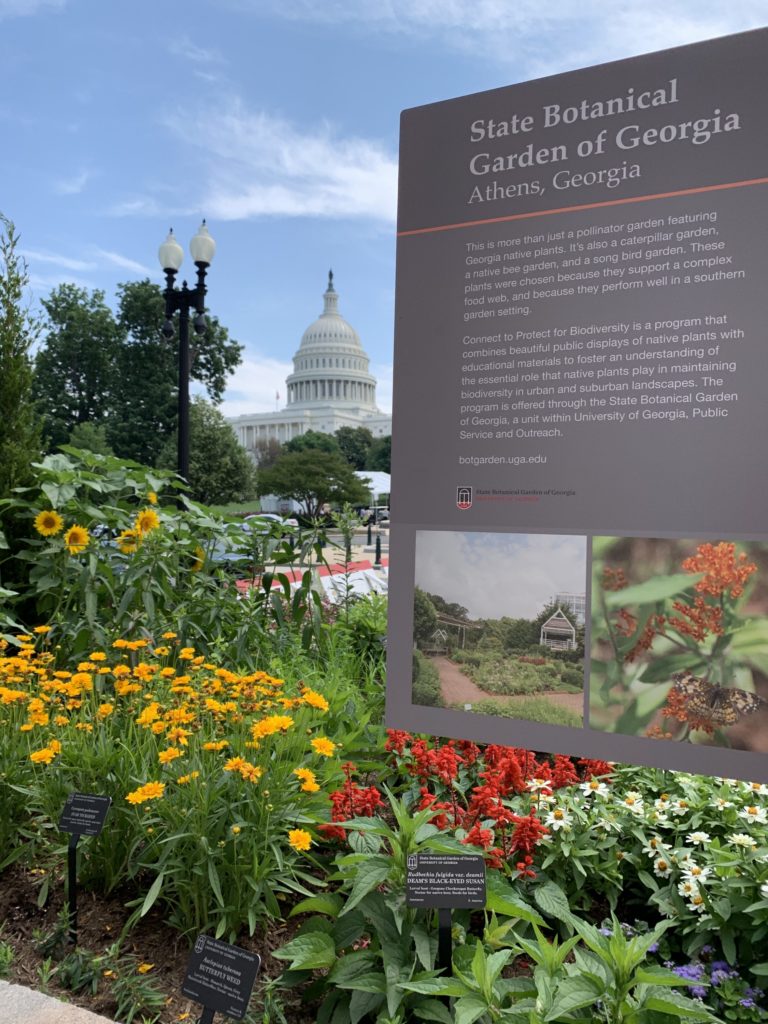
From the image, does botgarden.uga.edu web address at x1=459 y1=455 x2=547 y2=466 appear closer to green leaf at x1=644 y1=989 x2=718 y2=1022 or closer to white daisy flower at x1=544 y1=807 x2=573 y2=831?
white daisy flower at x1=544 y1=807 x2=573 y2=831

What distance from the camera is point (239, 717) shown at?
2.94m

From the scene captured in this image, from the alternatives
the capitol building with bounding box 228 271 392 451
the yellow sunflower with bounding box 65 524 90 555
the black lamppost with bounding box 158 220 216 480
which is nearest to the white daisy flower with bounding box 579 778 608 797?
the yellow sunflower with bounding box 65 524 90 555

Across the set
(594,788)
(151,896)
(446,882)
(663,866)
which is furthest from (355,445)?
(446,882)

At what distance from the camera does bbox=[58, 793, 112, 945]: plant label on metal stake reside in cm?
253

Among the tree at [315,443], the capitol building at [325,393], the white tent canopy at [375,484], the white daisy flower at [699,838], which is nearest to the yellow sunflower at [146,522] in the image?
the white daisy flower at [699,838]

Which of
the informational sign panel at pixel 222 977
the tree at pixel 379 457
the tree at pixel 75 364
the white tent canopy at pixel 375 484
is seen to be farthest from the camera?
the tree at pixel 379 457

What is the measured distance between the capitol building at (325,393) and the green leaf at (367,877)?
94.0 metres

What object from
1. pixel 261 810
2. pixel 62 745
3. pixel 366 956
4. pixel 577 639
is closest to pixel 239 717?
pixel 261 810

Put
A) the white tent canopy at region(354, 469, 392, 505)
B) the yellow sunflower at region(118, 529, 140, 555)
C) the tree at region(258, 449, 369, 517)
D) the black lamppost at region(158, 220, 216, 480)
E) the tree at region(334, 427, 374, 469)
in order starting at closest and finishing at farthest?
1. the yellow sunflower at region(118, 529, 140, 555)
2. the black lamppost at region(158, 220, 216, 480)
3. the tree at region(258, 449, 369, 517)
4. the white tent canopy at region(354, 469, 392, 505)
5. the tree at region(334, 427, 374, 469)

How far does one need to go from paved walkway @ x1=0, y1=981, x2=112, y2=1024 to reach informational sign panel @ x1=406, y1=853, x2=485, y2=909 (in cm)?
96

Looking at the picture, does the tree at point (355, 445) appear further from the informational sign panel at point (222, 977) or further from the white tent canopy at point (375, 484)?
the informational sign panel at point (222, 977)

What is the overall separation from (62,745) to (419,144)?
2.54 metres

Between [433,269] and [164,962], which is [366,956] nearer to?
[164,962]

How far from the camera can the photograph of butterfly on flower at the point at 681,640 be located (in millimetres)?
2113
